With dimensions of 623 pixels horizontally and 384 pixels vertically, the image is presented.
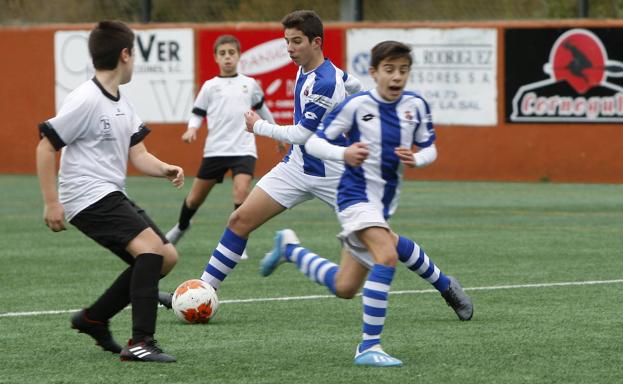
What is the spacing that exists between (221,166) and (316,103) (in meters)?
4.20

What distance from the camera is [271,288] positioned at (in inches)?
403

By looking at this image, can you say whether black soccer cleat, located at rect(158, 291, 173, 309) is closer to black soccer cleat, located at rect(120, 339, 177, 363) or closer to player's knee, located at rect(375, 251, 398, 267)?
black soccer cleat, located at rect(120, 339, 177, 363)

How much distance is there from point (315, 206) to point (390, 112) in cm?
1042

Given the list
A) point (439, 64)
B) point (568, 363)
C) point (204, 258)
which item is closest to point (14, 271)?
point (204, 258)

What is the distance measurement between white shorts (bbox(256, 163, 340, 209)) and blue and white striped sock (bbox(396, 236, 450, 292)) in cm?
69

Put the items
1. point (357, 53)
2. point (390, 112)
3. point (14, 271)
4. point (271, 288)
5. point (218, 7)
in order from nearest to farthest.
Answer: point (390, 112) < point (271, 288) < point (14, 271) < point (357, 53) < point (218, 7)

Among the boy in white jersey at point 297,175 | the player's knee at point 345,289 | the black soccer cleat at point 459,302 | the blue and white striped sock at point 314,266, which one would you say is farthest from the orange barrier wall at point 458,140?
the player's knee at point 345,289

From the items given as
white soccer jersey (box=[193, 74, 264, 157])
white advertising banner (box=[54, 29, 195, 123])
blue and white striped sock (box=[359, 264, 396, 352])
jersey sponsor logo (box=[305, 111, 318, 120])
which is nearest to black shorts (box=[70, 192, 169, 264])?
blue and white striped sock (box=[359, 264, 396, 352])

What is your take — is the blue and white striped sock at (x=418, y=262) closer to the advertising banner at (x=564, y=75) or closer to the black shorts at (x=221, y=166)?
the black shorts at (x=221, y=166)

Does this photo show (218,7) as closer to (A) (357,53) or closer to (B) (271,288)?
(A) (357,53)

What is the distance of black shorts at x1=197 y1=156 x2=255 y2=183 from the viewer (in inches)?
506

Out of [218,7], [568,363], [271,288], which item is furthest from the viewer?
[218,7]

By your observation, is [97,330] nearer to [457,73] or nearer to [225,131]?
[225,131]

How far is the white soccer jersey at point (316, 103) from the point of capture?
8.75 meters
